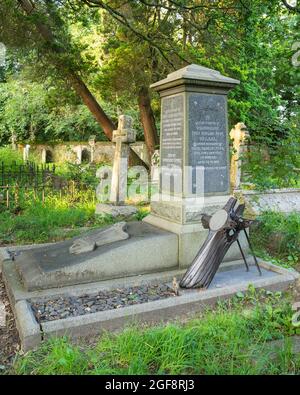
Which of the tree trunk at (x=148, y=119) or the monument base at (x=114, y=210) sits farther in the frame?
the tree trunk at (x=148, y=119)

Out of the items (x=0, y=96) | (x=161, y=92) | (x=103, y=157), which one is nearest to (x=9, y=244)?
(x=161, y=92)

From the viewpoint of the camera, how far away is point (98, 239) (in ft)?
14.2

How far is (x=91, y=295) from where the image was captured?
12.2ft

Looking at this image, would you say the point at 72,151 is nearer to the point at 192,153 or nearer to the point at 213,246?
the point at 192,153

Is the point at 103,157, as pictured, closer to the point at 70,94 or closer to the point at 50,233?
the point at 70,94

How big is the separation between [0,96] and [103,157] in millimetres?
8473

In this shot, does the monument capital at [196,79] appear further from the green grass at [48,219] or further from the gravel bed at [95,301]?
the green grass at [48,219]

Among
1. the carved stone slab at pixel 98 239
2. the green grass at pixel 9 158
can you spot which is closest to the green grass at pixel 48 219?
the carved stone slab at pixel 98 239

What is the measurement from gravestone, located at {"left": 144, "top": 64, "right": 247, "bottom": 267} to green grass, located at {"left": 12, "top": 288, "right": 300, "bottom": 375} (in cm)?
155

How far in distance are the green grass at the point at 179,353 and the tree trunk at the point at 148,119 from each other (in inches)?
390

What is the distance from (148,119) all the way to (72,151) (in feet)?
37.2

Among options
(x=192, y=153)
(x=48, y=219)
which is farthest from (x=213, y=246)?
(x=48, y=219)

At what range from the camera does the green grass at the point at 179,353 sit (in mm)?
2465

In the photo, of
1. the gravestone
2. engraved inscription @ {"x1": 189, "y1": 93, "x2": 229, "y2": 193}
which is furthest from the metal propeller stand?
engraved inscription @ {"x1": 189, "y1": 93, "x2": 229, "y2": 193}
